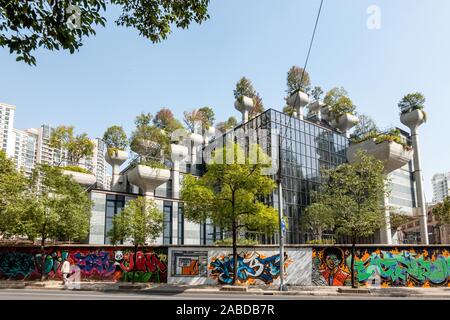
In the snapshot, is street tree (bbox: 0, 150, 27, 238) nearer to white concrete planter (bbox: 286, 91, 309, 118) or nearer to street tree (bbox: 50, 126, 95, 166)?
street tree (bbox: 50, 126, 95, 166)

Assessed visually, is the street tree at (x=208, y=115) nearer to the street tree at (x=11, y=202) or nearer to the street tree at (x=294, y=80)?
the street tree at (x=294, y=80)

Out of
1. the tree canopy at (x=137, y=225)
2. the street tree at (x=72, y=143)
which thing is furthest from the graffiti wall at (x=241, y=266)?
the street tree at (x=72, y=143)

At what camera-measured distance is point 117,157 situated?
4709cm

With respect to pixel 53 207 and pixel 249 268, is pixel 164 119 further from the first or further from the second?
pixel 249 268

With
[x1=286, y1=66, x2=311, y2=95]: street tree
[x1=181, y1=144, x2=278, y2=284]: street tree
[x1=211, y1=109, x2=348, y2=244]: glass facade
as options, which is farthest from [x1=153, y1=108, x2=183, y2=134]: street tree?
[x1=181, y1=144, x2=278, y2=284]: street tree

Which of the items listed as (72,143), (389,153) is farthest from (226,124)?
(389,153)

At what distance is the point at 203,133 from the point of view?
61188mm

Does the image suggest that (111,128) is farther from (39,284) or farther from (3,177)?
(39,284)

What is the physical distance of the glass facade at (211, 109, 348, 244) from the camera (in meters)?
45.6

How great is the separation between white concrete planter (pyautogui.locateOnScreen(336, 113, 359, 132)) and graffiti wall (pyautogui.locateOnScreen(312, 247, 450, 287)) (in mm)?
31960

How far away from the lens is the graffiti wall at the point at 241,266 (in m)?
25.2

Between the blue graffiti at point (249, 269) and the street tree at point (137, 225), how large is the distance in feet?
16.2

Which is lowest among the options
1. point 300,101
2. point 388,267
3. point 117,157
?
point 388,267

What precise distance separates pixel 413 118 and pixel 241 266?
3445 centimetres
